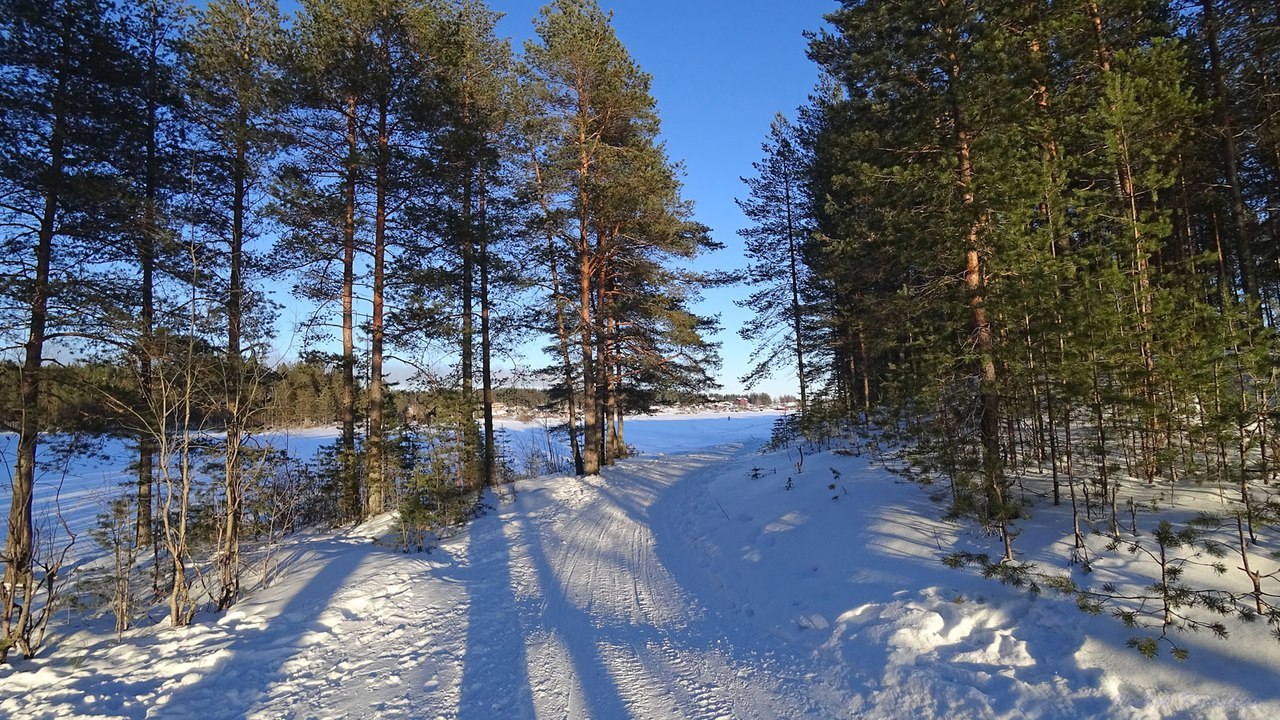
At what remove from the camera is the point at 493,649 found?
4.64 meters

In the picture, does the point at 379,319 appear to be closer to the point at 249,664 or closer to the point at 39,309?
the point at 39,309

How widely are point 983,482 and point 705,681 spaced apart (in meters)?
3.81

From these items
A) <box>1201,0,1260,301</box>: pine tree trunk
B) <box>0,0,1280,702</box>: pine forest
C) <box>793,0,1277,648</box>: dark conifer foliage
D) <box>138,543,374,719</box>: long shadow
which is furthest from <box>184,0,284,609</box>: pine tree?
<box>1201,0,1260,301</box>: pine tree trunk

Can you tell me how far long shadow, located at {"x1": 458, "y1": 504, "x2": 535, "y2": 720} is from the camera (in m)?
3.72

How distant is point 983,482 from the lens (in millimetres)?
5512

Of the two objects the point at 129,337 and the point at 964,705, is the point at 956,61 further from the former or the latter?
the point at 129,337

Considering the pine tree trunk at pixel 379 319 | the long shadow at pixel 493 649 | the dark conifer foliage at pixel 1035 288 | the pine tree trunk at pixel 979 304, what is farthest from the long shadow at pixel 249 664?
the pine tree trunk at pixel 979 304

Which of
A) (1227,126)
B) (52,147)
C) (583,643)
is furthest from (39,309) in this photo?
(1227,126)

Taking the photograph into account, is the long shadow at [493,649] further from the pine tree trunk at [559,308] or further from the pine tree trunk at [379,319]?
the pine tree trunk at [559,308]

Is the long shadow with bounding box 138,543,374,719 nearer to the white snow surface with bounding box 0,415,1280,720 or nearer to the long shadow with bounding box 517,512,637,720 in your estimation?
the white snow surface with bounding box 0,415,1280,720

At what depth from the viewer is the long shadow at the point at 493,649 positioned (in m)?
3.72

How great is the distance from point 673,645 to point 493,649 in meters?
1.69

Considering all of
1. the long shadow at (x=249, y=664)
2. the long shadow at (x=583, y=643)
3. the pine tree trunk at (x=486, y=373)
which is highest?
the pine tree trunk at (x=486, y=373)

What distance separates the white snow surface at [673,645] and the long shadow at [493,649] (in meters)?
0.03
